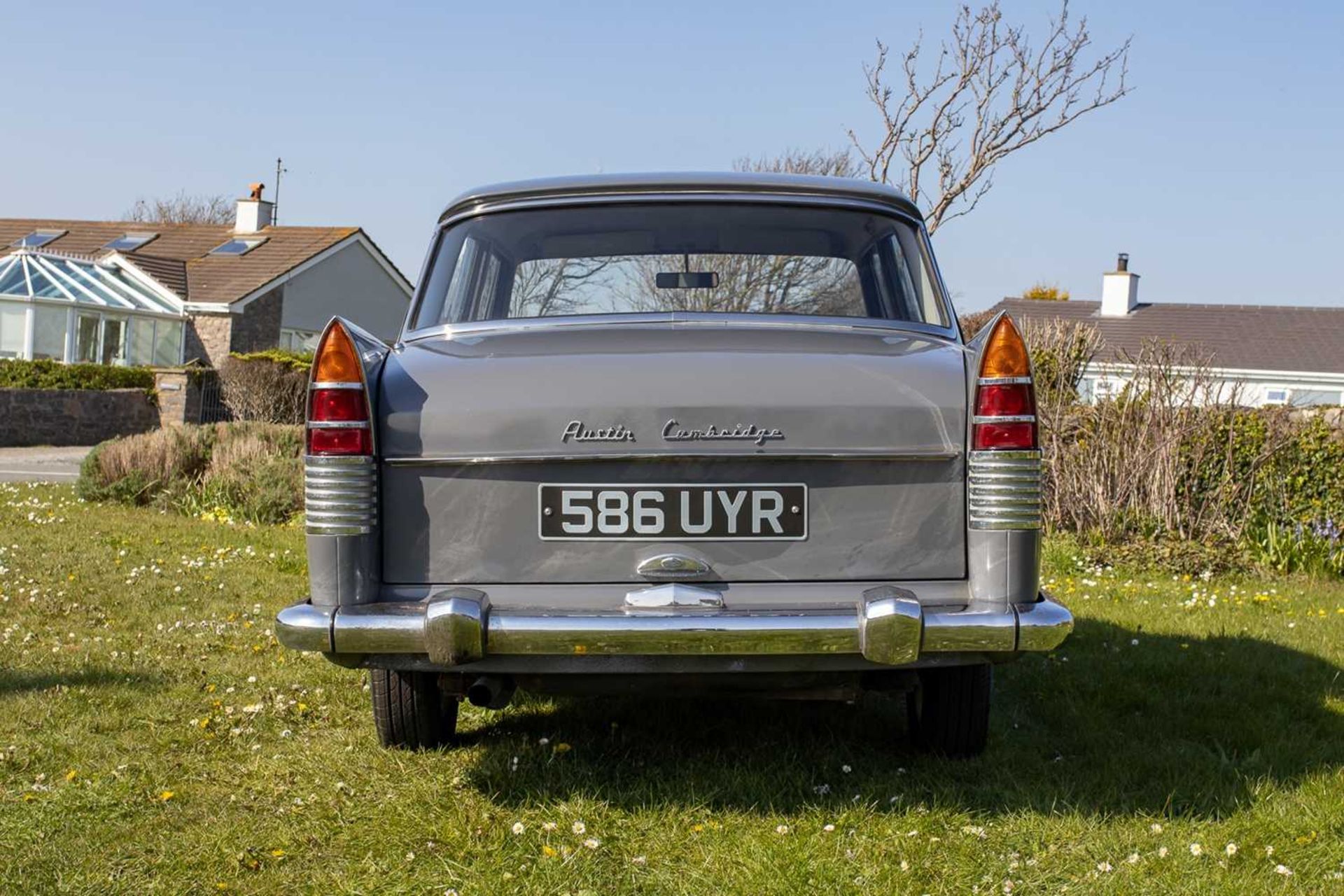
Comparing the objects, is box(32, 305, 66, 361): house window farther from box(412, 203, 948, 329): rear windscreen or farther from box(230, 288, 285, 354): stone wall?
box(412, 203, 948, 329): rear windscreen

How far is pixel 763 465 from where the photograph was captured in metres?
3.60

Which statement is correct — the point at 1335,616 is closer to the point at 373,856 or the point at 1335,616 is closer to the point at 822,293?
the point at 822,293

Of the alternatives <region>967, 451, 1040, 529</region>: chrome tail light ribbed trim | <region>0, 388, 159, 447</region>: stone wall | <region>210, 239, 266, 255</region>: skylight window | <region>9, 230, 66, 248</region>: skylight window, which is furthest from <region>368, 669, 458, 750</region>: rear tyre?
<region>9, 230, 66, 248</region>: skylight window

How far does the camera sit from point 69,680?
537 cm

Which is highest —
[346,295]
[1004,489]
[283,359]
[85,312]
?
[346,295]

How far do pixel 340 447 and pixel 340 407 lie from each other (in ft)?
0.36

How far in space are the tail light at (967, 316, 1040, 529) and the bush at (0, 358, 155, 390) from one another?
81.0 ft

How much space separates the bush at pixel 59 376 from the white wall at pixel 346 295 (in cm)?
797

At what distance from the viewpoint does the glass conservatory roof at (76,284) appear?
31625mm

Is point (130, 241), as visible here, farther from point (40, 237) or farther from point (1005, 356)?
point (1005, 356)

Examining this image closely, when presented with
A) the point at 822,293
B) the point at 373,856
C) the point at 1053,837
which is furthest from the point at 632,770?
the point at 822,293

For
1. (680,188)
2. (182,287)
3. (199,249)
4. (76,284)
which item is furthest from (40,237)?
(680,188)

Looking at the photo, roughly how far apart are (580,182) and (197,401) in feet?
72.6

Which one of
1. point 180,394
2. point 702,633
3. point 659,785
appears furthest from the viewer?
point 180,394
